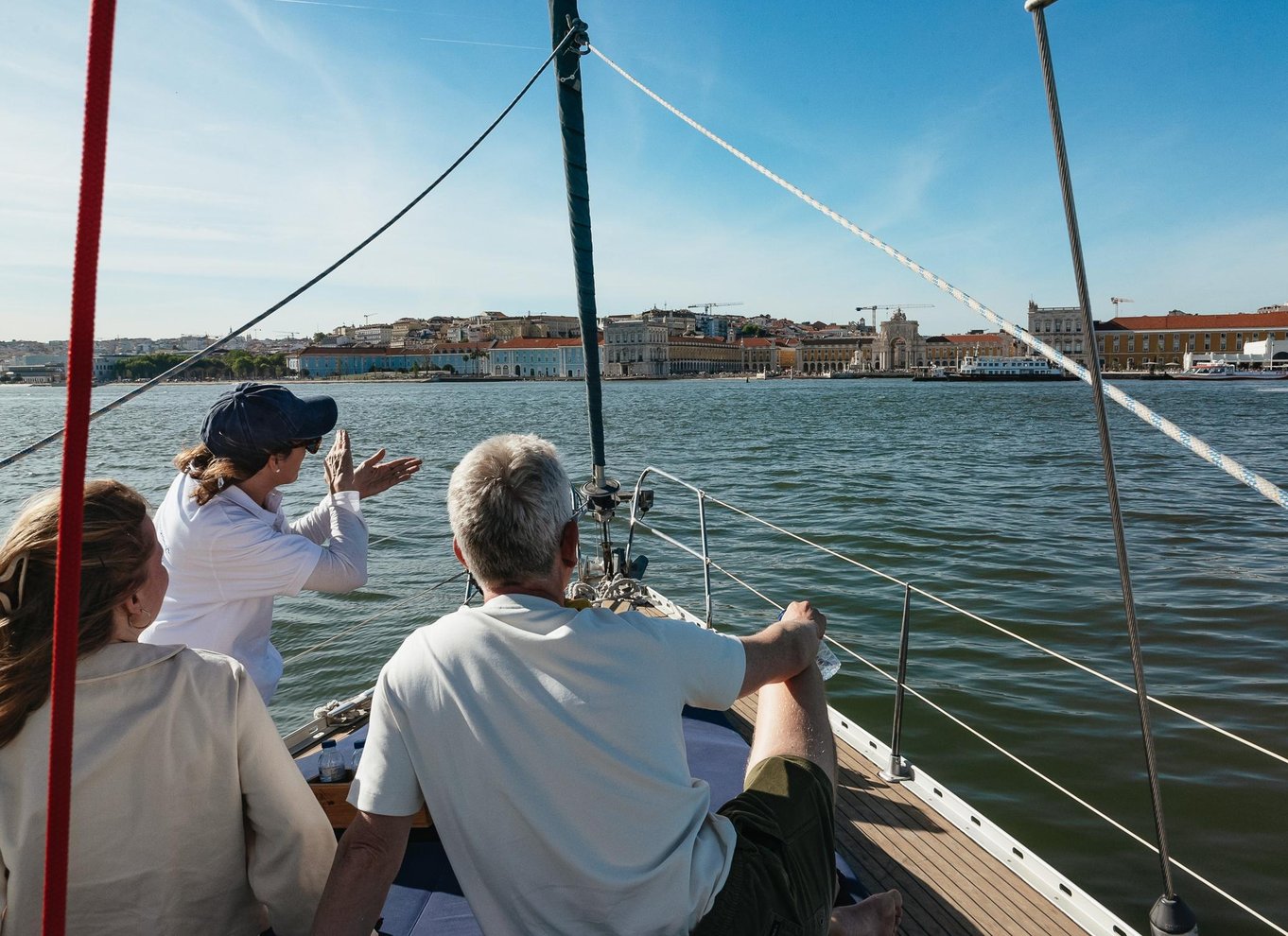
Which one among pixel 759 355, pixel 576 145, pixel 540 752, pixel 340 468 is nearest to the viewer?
pixel 540 752

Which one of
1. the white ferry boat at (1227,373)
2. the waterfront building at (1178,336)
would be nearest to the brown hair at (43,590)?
the white ferry boat at (1227,373)

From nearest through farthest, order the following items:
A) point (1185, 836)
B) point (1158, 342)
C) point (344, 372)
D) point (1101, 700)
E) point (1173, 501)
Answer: point (1185, 836) → point (1101, 700) → point (1173, 501) → point (1158, 342) → point (344, 372)

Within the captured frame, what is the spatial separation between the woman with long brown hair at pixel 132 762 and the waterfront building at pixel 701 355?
97934 mm

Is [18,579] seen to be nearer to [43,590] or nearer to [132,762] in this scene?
[43,590]

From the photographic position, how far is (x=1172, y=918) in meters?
1.64

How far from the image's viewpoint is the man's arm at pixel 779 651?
1.16m

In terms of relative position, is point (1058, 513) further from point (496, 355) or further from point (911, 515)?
point (496, 355)

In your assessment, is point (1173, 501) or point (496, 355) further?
point (496, 355)

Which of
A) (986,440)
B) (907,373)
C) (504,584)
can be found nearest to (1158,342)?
(907,373)

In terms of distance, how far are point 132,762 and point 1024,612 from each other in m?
5.80

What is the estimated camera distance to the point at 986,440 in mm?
20188

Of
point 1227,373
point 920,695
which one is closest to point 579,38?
point 920,695

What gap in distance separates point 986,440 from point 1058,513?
11064 millimetres

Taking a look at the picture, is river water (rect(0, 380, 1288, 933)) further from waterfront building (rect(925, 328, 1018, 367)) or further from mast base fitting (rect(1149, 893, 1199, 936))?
waterfront building (rect(925, 328, 1018, 367))
